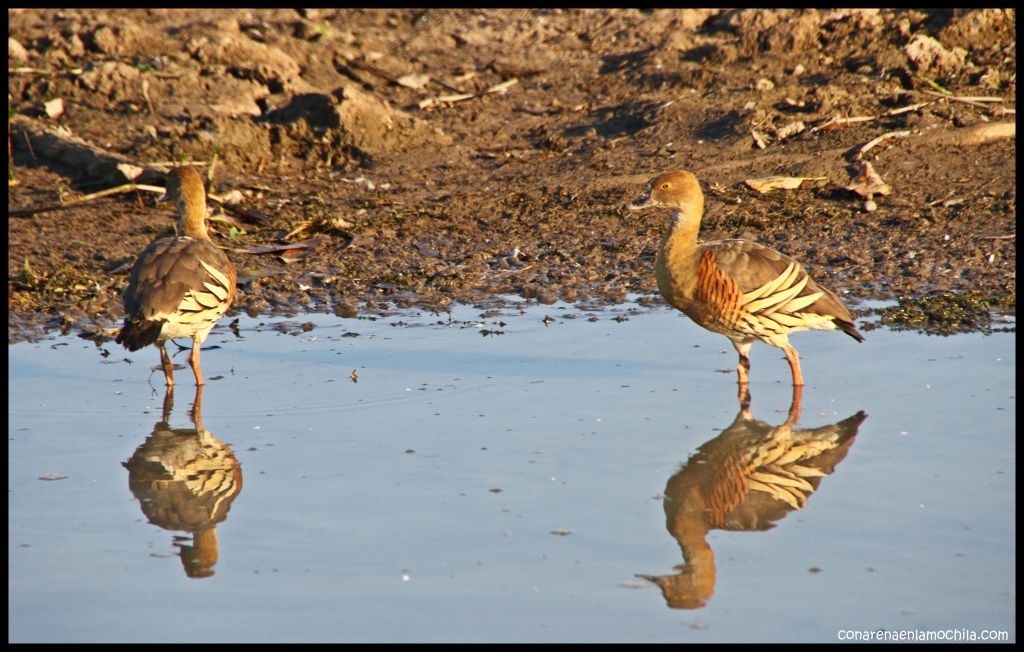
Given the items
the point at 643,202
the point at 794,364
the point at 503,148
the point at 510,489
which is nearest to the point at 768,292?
the point at 794,364

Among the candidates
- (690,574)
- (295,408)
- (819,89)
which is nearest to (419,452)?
(295,408)

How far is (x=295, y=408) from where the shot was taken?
7227mm

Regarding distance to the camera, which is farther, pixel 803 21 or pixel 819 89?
pixel 803 21

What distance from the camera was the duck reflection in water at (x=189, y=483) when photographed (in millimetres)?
5465

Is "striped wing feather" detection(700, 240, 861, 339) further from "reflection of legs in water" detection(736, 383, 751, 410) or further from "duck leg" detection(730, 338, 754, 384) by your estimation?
"reflection of legs in water" detection(736, 383, 751, 410)

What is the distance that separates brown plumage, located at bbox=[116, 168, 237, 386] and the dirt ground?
119 centimetres

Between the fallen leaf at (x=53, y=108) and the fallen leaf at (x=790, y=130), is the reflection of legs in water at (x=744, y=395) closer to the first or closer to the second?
the fallen leaf at (x=790, y=130)

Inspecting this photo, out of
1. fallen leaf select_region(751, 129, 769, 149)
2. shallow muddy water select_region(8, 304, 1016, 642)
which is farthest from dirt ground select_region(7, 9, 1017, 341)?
shallow muddy water select_region(8, 304, 1016, 642)

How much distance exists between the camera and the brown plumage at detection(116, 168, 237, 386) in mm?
7543

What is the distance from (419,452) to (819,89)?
287 inches

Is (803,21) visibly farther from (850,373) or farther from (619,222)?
(850,373)

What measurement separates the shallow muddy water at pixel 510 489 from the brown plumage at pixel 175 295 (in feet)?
1.14

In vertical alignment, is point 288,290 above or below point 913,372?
above
